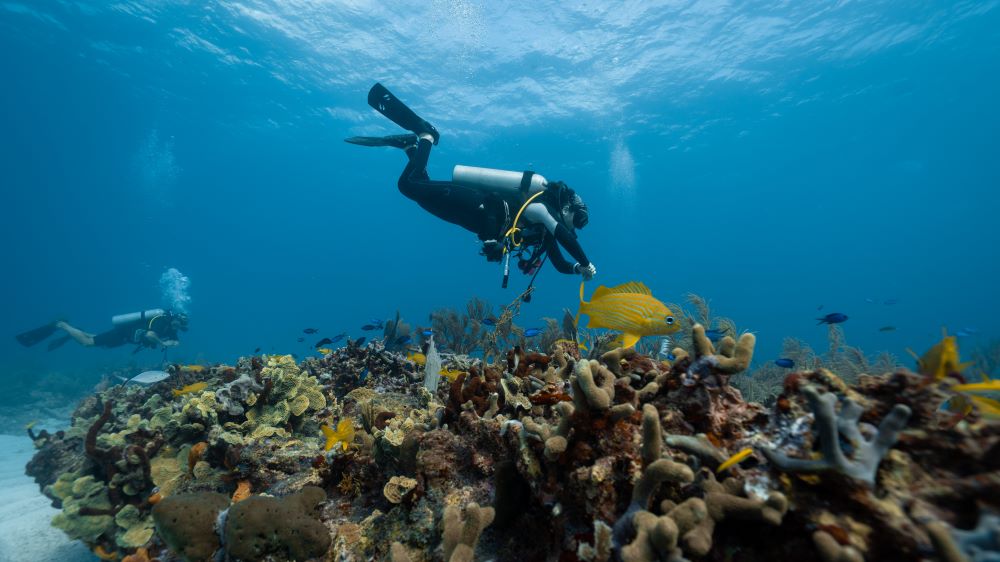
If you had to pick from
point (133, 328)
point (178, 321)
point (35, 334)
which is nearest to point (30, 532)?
point (178, 321)

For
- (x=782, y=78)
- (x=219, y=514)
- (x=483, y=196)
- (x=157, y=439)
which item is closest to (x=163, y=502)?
(x=219, y=514)

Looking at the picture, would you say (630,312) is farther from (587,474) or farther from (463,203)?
(463,203)

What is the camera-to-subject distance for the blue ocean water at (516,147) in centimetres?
2550

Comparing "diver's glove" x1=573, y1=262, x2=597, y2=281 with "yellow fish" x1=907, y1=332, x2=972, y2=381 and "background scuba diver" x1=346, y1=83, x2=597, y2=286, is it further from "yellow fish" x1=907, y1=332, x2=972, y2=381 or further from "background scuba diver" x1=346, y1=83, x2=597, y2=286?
"yellow fish" x1=907, y1=332, x2=972, y2=381

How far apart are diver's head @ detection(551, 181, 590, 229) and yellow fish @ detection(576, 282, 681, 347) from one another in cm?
493

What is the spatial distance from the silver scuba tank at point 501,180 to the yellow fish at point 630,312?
5531 millimetres

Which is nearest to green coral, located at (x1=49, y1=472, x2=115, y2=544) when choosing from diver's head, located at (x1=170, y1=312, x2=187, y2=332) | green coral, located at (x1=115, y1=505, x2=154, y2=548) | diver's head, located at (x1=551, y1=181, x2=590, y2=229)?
green coral, located at (x1=115, y1=505, x2=154, y2=548)

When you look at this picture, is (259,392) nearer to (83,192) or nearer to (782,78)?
(782,78)

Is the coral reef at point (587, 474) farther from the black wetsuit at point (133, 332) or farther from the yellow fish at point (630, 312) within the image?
the black wetsuit at point (133, 332)

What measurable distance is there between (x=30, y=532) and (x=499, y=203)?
8.33 m

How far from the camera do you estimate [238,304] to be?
425ft

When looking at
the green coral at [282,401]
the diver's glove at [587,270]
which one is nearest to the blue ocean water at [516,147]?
the diver's glove at [587,270]

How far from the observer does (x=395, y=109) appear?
916 cm

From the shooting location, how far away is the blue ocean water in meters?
25.5
